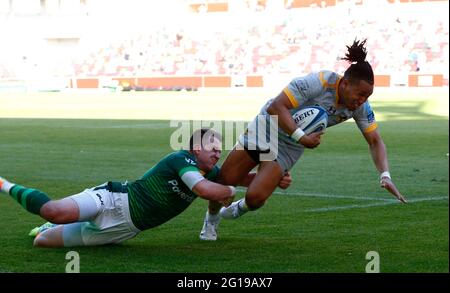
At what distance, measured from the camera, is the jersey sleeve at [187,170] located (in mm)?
6664

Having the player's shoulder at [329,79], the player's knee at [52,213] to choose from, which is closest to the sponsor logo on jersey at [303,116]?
the player's shoulder at [329,79]

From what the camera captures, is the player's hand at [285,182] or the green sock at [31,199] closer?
the green sock at [31,199]

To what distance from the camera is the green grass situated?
6484 mm

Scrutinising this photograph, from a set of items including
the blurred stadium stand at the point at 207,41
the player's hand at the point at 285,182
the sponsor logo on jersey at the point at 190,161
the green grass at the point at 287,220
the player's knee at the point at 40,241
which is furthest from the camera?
the blurred stadium stand at the point at 207,41

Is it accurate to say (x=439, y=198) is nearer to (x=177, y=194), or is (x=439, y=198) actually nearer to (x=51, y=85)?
(x=177, y=194)

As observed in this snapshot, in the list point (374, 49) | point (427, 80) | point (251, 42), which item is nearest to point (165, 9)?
point (251, 42)

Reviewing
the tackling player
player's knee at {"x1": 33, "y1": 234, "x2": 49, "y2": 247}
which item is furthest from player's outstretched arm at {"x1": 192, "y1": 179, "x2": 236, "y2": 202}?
player's knee at {"x1": 33, "y1": 234, "x2": 49, "y2": 247}

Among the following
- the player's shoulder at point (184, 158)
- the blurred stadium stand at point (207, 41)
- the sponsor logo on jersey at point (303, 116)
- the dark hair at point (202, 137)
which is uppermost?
the sponsor logo on jersey at point (303, 116)

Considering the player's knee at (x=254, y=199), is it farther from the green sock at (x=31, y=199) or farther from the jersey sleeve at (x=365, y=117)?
the green sock at (x=31, y=199)

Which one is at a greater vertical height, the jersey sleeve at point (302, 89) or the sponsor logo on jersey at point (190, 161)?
the jersey sleeve at point (302, 89)

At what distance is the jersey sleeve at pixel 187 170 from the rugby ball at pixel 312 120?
105cm

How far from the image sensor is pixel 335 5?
5619cm

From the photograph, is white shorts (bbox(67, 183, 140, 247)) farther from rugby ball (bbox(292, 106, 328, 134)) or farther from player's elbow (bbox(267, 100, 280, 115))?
rugby ball (bbox(292, 106, 328, 134))
